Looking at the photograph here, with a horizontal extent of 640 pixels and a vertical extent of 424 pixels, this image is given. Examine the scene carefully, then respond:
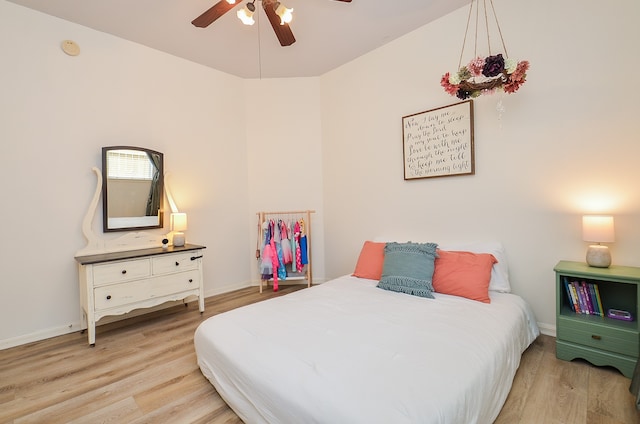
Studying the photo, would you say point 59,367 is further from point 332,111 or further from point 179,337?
point 332,111

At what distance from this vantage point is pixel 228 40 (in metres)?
3.04

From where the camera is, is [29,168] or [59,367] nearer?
[59,367]

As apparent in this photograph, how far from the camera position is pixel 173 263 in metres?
2.83

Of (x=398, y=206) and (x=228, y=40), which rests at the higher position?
(x=228, y=40)

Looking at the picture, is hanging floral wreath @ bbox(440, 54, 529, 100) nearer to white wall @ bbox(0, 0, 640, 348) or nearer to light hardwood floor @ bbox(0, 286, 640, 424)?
white wall @ bbox(0, 0, 640, 348)

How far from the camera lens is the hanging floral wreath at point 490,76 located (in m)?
1.82

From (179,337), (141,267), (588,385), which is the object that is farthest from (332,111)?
(588,385)

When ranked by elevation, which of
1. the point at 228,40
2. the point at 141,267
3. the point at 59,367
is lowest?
the point at 59,367

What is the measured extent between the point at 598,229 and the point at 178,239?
3624 mm

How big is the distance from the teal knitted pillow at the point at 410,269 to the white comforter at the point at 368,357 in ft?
0.44

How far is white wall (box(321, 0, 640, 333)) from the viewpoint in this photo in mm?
2006

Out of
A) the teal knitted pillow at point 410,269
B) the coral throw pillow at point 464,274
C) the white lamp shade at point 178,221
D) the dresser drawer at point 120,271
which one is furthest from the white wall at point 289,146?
the coral throw pillow at point 464,274

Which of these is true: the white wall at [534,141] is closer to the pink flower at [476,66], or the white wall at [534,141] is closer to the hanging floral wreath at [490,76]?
the hanging floral wreath at [490,76]

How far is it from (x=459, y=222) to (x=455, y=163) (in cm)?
57
